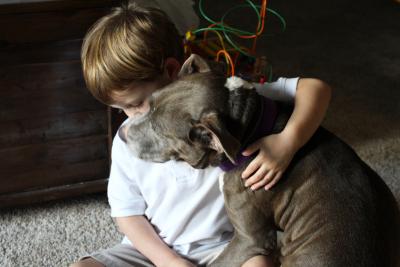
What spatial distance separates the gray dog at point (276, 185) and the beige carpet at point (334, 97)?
695 millimetres

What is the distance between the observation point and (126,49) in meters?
1.26

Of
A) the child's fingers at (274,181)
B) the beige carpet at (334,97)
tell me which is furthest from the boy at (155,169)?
the beige carpet at (334,97)

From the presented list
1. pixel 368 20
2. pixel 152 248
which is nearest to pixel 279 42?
pixel 368 20

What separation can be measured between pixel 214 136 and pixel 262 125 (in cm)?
17

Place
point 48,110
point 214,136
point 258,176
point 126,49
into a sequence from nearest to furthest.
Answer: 1. point 214,136
2. point 258,176
3. point 126,49
4. point 48,110

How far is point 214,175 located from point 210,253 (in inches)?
8.9

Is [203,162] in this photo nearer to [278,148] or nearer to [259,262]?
[278,148]

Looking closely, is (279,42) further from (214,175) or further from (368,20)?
(214,175)

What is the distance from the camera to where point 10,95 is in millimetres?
1557

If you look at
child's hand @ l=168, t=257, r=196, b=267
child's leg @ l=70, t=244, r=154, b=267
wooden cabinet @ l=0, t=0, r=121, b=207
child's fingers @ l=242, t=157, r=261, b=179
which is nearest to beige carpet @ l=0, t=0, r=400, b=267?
wooden cabinet @ l=0, t=0, r=121, b=207

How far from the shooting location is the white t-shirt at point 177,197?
132cm

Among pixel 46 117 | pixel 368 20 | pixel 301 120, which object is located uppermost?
pixel 301 120

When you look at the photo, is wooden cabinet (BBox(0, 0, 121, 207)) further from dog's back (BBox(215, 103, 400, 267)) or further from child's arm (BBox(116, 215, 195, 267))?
dog's back (BBox(215, 103, 400, 267))

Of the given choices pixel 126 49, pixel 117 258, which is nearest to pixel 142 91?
pixel 126 49
